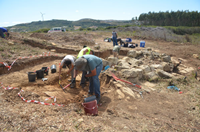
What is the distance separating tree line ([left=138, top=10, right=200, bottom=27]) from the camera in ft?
131

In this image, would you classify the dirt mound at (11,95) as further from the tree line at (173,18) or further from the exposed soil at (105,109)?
the tree line at (173,18)

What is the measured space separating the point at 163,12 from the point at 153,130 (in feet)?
185

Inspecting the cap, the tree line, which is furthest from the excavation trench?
the tree line

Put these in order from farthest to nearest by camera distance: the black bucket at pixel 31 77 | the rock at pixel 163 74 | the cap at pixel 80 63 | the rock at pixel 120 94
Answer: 1. the rock at pixel 163 74
2. the black bucket at pixel 31 77
3. the rock at pixel 120 94
4. the cap at pixel 80 63

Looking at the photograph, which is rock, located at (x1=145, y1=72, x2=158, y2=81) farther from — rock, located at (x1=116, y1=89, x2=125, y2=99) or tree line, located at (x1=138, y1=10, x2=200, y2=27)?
tree line, located at (x1=138, y1=10, x2=200, y2=27)

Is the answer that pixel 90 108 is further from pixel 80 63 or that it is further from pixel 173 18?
pixel 173 18

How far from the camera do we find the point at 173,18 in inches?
1781

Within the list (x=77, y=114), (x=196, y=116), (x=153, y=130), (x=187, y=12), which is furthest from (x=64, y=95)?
(x=187, y=12)

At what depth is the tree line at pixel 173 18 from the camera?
4004 cm

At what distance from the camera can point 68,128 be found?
2506mm

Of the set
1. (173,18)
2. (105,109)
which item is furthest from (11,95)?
(173,18)

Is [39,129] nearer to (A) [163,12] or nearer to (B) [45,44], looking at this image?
(B) [45,44]

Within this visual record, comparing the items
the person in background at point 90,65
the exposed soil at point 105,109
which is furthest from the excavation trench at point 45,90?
the person in background at point 90,65

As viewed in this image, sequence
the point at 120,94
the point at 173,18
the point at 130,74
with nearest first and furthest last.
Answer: the point at 120,94 < the point at 130,74 < the point at 173,18
